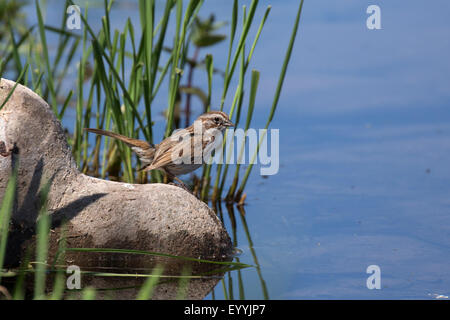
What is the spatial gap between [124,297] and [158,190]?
3.86 feet

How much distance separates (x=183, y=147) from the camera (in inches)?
248

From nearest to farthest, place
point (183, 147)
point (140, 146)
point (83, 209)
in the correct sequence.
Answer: point (83, 209), point (183, 147), point (140, 146)

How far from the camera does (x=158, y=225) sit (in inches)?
212

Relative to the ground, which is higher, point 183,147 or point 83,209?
point 183,147

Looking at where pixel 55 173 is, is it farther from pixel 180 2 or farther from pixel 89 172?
pixel 89 172

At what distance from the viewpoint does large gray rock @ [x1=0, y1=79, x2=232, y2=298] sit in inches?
206

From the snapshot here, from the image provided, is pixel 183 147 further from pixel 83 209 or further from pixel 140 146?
pixel 83 209

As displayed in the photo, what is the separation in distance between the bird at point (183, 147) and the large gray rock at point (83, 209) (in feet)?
2.47

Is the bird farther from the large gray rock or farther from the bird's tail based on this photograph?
the large gray rock

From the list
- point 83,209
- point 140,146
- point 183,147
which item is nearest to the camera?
point 83,209

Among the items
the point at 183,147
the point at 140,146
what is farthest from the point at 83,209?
the point at 140,146

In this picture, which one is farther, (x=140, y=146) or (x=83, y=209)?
(x=140, y=146)

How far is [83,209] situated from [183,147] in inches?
50.4
